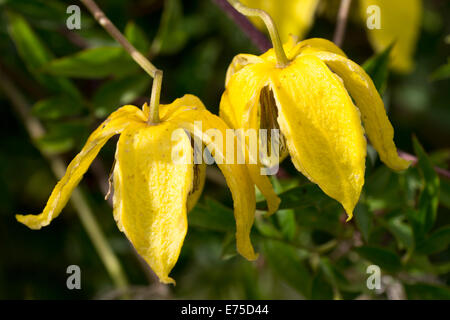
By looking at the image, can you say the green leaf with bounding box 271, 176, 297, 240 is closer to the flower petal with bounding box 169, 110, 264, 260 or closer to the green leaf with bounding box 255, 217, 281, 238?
the green leaf with bounding box 255, 217, 281, 238

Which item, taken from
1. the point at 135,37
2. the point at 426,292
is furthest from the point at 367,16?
the point at 426,292

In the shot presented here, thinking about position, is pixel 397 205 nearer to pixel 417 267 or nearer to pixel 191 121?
pixel 417 267

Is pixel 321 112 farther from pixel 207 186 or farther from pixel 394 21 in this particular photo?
pixel 207 186

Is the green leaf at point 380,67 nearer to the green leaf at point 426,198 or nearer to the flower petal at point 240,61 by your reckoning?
the green leaf at point 426,198

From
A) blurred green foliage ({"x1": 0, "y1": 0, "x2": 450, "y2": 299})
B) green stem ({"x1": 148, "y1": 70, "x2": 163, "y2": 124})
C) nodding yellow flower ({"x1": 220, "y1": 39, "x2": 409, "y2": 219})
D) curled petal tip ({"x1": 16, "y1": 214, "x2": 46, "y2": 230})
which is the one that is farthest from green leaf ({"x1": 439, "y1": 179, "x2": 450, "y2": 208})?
curled petal tip ({"x1": 16, "y1": 214, "x2": 46, "y2": 230})

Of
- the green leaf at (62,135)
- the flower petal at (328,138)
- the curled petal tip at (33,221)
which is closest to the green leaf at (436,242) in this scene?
the flower petal at (328,138)
